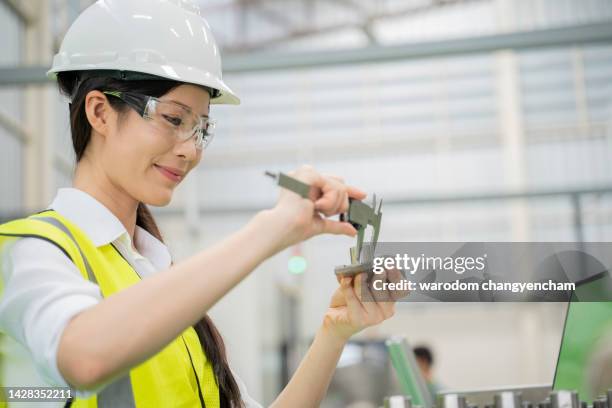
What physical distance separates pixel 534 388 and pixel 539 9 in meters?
7.60

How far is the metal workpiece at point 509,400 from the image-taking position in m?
1.12

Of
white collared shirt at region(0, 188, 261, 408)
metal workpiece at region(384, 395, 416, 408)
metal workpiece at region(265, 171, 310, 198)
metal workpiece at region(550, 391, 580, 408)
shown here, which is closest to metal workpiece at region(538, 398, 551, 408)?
metal workpiece at region(550, 391, 580, 408)

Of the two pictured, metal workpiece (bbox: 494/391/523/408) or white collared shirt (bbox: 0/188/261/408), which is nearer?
white collared shirt (bbox: 0/188/261/408)

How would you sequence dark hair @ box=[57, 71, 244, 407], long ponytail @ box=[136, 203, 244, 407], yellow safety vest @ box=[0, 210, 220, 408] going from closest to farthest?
yellow safety vest @ box=[0, 210, 220, 408] < dark hair @ box=[57, 71, 244, 407] < long ponytail @ box=[136, 203, 244, 407]

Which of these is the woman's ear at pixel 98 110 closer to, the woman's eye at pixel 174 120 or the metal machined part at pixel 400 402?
the woman's eye at pixel 174 120

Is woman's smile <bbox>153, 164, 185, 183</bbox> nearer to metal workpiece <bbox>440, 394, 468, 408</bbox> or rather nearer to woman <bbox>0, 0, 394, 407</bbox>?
woman <bbox>0, 0, 394, 407</bbox>

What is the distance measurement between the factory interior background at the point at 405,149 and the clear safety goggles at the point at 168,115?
5.13 metres

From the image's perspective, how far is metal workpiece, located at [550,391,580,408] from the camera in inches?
41.4

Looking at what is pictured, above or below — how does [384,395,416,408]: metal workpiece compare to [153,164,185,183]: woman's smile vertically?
below

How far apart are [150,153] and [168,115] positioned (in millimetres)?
64

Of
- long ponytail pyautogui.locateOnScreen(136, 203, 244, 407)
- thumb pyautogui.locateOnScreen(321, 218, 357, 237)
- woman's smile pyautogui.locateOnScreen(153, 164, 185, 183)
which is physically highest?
woman's smile pyautogui.locateOnScreen(153, 164, 185, 183)

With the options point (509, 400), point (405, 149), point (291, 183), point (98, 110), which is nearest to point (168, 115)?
point (98, 110)

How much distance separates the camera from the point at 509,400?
44.1 inches

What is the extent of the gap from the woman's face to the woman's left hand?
313mm
